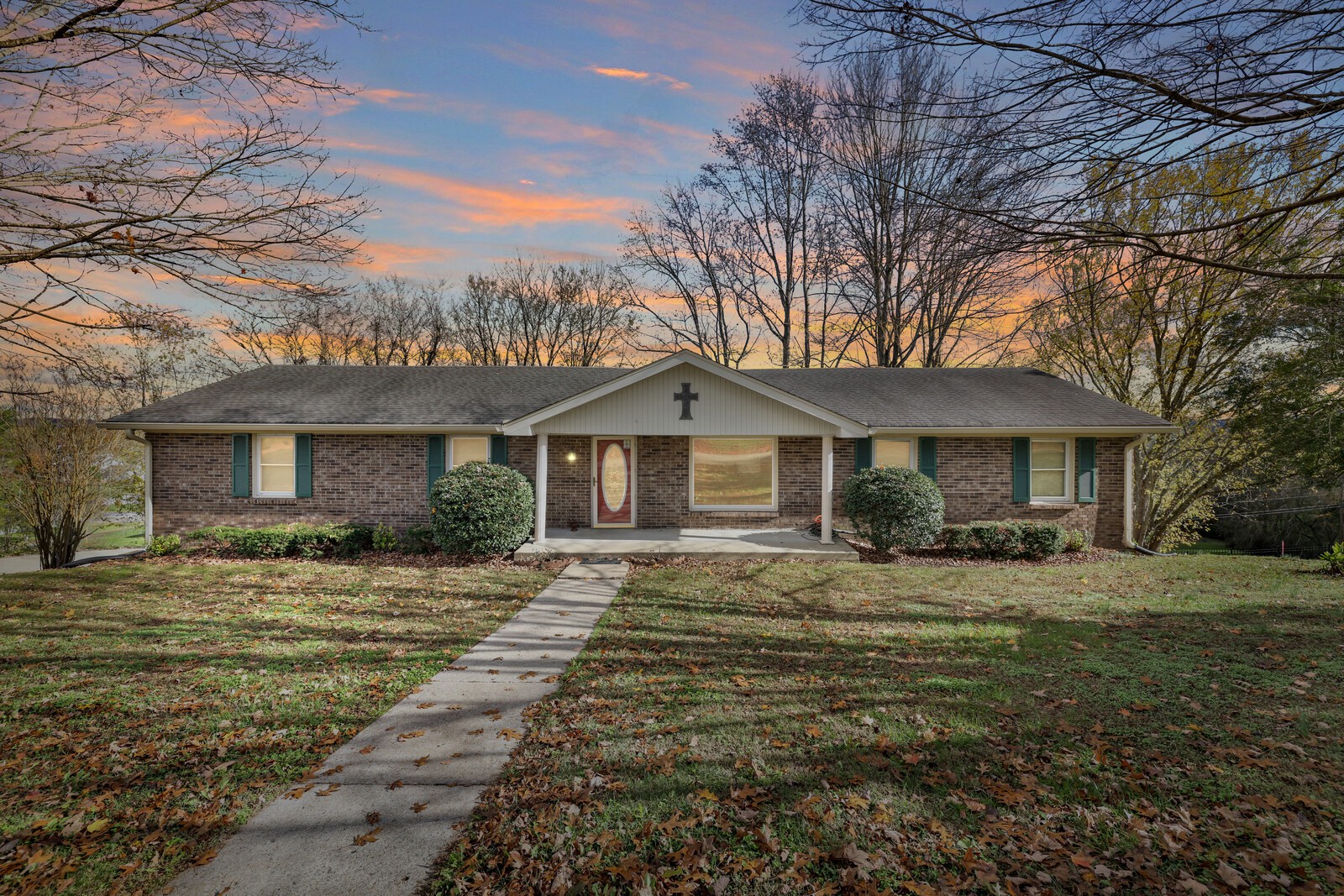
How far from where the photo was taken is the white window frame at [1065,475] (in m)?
13.9

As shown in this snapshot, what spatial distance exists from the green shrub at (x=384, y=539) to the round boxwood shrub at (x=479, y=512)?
1.64 meters

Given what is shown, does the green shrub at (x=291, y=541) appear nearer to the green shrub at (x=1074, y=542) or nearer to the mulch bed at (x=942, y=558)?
the mulch bed at (x=942, y=558)

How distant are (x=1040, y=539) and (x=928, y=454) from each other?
112 inches

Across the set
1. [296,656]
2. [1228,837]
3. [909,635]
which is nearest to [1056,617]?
[909,635]

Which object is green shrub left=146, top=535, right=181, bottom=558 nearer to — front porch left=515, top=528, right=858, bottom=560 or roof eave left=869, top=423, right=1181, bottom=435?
front porch left=515, top=528, right=858, bottom=560

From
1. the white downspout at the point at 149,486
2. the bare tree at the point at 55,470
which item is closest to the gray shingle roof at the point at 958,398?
the white downspout at the point at 149,486

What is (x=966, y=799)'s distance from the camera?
142 inches

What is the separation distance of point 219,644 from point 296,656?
1.15 metres

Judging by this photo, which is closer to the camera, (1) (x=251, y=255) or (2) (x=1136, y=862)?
(2) (x=1136, y=862)

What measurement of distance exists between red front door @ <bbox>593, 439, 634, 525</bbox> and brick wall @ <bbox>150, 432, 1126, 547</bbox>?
0.20 meters

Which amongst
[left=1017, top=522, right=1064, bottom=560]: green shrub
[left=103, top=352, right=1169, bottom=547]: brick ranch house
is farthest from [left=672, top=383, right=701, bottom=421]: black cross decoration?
[left=1017, top=522, right=1064, bottom=560]: green shrub

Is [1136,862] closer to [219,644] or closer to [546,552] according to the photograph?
[219,644]

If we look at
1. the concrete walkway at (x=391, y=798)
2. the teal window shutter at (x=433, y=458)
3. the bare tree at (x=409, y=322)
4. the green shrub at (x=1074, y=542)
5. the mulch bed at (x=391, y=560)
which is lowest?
the mulch bed at (x=391, y=560)

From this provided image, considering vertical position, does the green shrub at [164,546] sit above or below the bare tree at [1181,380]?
below
